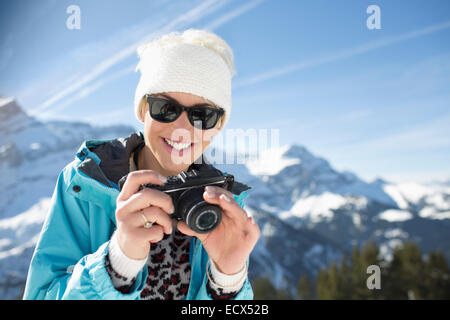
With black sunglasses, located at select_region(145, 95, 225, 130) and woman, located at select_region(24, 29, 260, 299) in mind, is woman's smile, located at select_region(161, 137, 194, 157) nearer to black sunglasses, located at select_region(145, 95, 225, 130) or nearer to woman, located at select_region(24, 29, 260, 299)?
woman, located at select_region(24, 29, 260, 299)

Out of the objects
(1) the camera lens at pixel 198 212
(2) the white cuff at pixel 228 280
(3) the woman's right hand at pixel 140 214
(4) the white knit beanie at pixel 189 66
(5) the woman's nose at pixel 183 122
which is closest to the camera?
(3) the woman's right hand at pixel 140 214

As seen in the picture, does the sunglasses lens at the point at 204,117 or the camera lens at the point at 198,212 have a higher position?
the sunglasses lens at the point at 204,117

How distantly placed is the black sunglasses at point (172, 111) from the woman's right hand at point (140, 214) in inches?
26.7

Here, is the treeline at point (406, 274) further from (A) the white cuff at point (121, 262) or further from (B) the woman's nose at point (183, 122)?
(A) the white cuff at point (121, 262)

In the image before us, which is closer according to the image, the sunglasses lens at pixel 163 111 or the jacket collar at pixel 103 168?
the jacket collar at pixel 103 168

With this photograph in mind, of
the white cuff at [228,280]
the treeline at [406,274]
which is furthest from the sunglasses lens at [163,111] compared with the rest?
the treeline at [406,274]

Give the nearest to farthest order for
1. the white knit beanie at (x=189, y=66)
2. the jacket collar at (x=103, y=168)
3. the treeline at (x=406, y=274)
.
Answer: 1. the jacket collar at (x=103, y=168)
2. the white knit beanie at (x=189, y=66)
3. the treeline at (x=406, y=274)

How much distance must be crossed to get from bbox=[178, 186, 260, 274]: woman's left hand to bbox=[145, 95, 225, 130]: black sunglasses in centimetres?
70

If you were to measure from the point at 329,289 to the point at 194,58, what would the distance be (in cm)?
5933

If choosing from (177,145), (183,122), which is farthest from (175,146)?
(183,122)

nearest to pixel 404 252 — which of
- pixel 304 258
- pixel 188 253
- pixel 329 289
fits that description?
pixel 329 289

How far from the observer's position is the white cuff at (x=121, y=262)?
180cm

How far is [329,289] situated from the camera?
179 feet

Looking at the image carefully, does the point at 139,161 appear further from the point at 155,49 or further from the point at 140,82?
the point at 155,49
